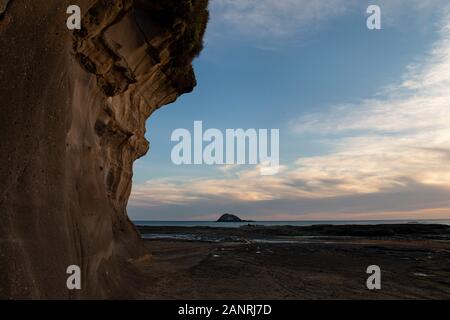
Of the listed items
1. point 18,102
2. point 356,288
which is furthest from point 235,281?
point 18,102

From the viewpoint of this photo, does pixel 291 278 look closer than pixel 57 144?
No

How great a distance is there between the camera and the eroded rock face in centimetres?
Result: 633

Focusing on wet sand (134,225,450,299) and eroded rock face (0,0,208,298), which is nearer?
eroded rock face (0,0,208,298)

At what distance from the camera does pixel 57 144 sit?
738 centimetres

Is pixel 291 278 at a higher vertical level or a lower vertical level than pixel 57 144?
lower

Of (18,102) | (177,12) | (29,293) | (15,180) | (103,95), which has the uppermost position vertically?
(177,12)

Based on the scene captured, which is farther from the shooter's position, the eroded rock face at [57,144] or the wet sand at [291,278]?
the wet sand at [291,278]

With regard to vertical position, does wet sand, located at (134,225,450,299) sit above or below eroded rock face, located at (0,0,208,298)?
below

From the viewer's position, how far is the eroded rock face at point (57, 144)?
20.8 feet

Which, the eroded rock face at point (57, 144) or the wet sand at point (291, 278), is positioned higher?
the eroded rock face at point (57, 144)
